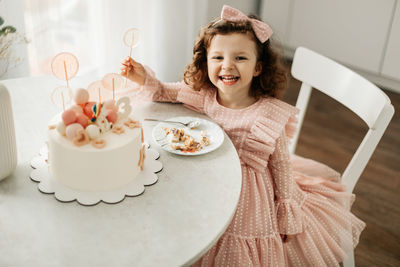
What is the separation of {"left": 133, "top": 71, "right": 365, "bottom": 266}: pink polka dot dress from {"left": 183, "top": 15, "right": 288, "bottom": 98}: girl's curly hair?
0.04 m

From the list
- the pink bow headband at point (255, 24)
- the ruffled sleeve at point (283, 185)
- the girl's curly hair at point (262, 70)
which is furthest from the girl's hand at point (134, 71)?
the ruffled sleeve at point (283, 185)

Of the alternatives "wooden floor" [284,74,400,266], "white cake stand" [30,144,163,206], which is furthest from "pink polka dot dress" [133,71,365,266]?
"wooden floor" [284,74,400,266]

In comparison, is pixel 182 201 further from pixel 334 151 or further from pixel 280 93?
pixel 334 151

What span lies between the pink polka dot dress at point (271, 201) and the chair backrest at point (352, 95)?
0.42 ft

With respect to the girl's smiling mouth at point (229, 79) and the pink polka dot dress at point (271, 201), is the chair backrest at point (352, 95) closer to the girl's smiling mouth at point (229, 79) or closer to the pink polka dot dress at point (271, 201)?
the pink polka dot dress at point (271, 201)

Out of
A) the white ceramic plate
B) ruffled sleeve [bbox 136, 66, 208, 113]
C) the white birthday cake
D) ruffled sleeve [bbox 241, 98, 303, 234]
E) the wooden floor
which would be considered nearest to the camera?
the white birthday cake

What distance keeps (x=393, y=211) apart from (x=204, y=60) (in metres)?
1.28

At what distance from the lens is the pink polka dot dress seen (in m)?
1.17

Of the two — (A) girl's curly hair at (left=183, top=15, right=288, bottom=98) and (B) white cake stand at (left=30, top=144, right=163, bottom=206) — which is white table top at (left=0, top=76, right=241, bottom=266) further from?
(A) girl's curly hair at (left=183, top=15, right=288, bottom=98)

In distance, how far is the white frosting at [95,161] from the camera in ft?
3.00

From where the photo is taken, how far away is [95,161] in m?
0.92

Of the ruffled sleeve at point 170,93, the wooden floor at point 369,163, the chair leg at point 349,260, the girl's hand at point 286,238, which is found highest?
the ruffled sleeve at point 170,93

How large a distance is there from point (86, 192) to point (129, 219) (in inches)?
5.1

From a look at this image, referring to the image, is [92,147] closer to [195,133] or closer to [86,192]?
[86,192]
